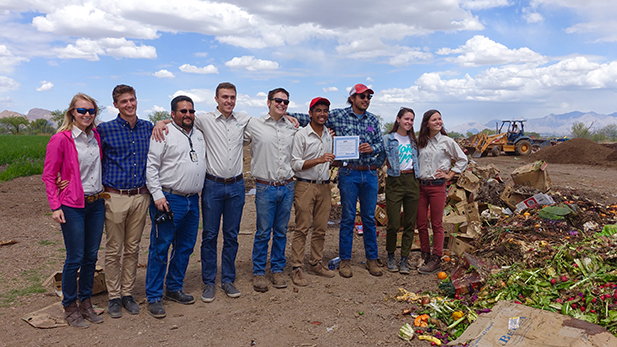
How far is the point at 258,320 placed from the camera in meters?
4.20

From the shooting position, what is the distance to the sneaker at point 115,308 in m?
4.17

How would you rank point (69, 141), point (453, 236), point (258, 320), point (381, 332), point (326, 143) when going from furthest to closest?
1. point (453, 236)
2. point (326, 143)
3. point (258, 320)
4. point (381, 332)
5. point (69, 141)

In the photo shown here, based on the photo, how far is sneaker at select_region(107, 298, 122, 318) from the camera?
164 inches

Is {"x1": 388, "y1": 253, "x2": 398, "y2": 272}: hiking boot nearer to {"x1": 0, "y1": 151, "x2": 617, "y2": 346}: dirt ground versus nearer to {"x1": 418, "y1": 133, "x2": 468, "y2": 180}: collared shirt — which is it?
{"x1": 0, "y1": 151, "x2": 617, "y2": 346}: dirt ground

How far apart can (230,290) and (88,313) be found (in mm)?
1467

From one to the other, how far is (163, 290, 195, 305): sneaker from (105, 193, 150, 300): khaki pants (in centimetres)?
46

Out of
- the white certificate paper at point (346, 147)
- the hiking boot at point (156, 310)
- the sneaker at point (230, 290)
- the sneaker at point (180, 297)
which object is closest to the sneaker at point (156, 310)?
the hiking boot at point (156, 310)

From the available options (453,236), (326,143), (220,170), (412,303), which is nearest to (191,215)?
(220,170)

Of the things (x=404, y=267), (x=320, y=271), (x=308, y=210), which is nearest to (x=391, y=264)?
(x=404, y=267)

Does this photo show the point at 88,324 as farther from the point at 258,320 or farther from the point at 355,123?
the point at 355,123

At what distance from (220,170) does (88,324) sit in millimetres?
1972

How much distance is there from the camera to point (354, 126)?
517 centimetres

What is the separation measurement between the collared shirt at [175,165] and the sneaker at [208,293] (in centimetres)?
122

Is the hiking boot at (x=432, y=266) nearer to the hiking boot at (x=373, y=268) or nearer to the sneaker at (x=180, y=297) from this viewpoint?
the hiking boot at (x=373, y=268)
